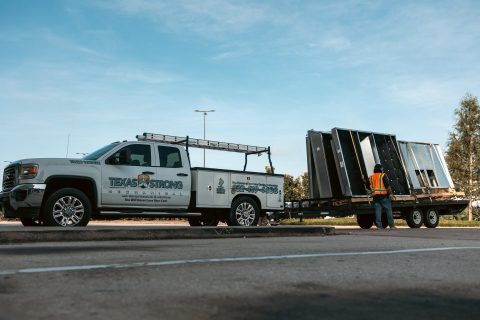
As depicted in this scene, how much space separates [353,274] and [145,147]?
8252 mm

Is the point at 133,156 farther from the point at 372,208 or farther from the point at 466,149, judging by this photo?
the point at 466,149

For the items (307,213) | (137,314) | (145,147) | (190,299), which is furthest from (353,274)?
(307,213)

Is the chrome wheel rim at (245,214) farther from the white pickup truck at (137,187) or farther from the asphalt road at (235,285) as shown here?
Answer: the asphalt road at (235,285)

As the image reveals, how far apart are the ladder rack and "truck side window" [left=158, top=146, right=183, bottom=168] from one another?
0.60 metres

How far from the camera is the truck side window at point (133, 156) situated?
11.7m

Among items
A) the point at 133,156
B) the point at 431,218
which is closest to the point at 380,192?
the point at 431,218

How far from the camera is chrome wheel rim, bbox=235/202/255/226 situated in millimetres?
13297

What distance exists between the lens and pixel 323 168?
16.3 metres

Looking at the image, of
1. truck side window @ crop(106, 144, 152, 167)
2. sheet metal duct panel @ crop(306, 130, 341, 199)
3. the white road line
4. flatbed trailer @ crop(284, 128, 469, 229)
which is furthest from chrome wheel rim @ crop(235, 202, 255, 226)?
the white road line

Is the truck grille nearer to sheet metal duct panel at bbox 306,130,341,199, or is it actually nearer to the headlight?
the headlight

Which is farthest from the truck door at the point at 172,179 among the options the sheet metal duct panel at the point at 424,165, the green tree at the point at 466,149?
the green tree at the point at 466,149

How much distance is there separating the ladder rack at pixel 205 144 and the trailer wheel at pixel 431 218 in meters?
5.91

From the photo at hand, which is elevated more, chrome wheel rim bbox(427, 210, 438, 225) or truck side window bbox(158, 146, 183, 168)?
truck side window bbox(158, 146, 183, 168)

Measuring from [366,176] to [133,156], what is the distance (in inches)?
293
